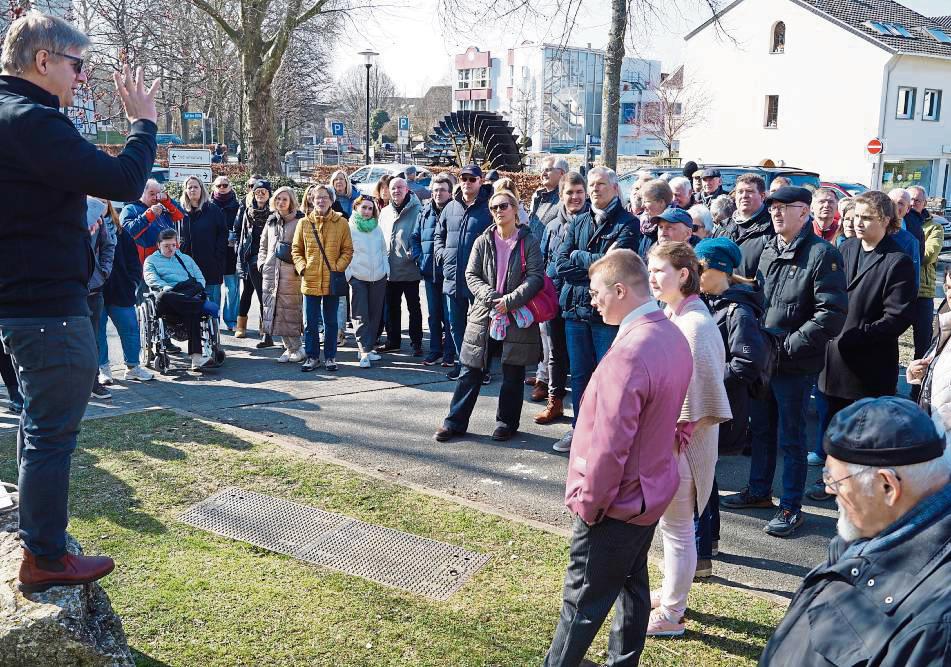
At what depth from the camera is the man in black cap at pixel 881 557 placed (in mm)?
1793

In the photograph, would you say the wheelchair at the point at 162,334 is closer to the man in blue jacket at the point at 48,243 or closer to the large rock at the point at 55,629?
the large rock at the point at 55,629

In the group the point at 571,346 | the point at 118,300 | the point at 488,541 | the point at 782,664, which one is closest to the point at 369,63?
the point at 118,300

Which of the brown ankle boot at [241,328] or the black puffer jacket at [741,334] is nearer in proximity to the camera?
the black puffer jacket at [741,334]

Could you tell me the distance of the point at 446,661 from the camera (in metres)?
3.82

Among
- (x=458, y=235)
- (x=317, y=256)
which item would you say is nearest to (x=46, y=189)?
(x=458, y=235)

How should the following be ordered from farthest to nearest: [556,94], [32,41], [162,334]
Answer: [556,94] → [162,334] → [32,41]

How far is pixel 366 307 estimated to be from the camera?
9625mm

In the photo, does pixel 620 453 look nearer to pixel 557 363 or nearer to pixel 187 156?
pixel 557 363

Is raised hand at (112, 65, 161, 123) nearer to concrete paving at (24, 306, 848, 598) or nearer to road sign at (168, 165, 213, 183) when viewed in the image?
concrete paving at (24, 306, 848, 598)

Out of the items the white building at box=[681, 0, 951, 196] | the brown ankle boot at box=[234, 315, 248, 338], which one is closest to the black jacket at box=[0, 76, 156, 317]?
the brown ankle boot at box=[234, 315, 248, 338]

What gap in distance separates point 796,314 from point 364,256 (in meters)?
5.36

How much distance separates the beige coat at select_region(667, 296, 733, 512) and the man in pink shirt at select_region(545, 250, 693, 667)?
1.93ft

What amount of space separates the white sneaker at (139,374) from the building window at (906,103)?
37.4 meters

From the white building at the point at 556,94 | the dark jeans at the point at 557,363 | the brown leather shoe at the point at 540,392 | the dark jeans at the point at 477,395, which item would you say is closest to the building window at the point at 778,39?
the white building at the point at 556,94
